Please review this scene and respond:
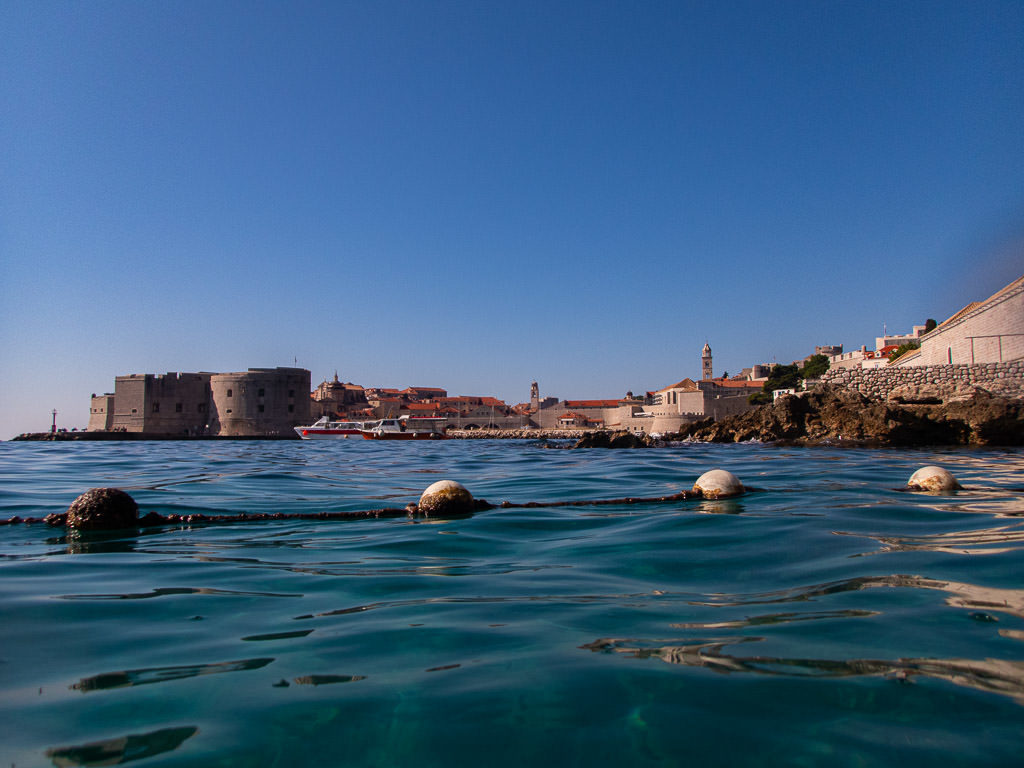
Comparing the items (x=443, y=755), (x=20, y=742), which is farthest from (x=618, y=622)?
(x=20, y=742)

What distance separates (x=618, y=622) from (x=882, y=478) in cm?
697

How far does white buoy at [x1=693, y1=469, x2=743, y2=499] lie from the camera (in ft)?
20.3

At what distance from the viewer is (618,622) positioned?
2574mm

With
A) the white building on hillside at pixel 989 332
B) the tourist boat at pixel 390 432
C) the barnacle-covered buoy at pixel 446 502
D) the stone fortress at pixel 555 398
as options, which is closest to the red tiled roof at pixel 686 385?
the stone fortress at pixel 555 398

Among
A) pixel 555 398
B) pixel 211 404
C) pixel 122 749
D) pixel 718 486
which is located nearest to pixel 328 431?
pixel 211 404

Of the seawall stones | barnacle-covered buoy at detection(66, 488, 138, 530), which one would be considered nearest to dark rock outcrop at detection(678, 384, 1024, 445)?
the seawall stones

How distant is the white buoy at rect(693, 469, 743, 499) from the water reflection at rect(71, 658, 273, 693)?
4.96m

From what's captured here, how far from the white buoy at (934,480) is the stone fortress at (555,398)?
1306 cm

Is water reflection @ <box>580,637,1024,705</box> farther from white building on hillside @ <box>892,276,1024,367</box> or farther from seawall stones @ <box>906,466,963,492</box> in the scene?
white building on hillside @ <box>892,276,1024,367</box>

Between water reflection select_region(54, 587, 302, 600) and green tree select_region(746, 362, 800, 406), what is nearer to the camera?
water reflection select_region(54, 587, 302, 600)

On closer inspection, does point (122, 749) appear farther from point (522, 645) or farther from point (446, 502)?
point (446, 502)

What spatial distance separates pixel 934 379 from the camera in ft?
57.8

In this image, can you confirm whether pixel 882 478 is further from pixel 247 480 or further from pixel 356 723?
pixel 247 480

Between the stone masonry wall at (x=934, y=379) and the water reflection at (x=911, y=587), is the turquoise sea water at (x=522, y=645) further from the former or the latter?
the stone masonry wall at (x=934, y=379)
